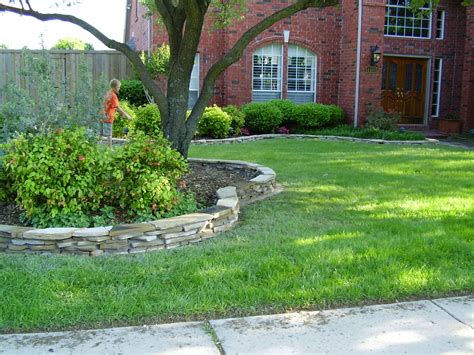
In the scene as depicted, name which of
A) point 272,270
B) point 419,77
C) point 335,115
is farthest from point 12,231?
point 419,77

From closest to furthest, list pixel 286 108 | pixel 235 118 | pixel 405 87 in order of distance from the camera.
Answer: pixel 235 118 < pixel 286 108 < pixel 405 87

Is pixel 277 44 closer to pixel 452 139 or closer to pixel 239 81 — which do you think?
pixel 239 81

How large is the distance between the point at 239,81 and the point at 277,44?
1.73m

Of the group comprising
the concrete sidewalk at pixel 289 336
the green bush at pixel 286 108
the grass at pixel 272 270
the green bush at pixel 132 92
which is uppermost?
the green bush at pixel 132 92

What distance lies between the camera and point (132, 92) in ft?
52.9

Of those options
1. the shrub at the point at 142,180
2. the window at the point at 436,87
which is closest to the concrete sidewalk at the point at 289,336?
the shrub at the point at 142,180

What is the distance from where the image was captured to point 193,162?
9109mm

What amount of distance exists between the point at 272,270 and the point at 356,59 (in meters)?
13.1

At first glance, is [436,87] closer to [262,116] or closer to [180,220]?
[262,116]

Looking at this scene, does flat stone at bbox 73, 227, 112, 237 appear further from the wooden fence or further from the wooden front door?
the wooden front door

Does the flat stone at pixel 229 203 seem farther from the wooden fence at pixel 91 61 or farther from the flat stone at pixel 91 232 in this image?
the wooden fence at pixel 91 61

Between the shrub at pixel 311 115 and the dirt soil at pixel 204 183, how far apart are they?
7619mm

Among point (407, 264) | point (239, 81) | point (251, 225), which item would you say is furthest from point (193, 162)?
point (239, 81)

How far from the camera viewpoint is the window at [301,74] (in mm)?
17297
